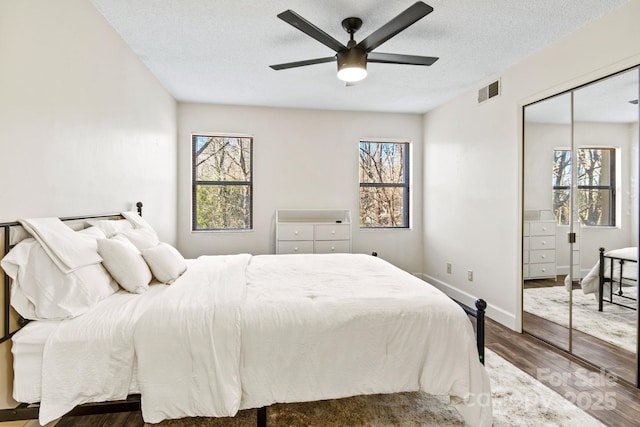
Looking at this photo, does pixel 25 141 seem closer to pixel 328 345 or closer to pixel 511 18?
pixel 328 345

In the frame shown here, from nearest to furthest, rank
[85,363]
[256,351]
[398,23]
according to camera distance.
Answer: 1. [85,363]
2. [256,351]
3. [398,23]

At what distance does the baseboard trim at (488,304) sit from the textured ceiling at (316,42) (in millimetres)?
2472

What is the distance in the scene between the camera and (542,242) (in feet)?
9.57

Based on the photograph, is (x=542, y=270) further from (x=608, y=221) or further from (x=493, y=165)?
(x=493, y=165)

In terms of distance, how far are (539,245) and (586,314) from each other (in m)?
0.66

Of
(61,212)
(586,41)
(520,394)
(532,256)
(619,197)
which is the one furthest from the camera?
(532,256)

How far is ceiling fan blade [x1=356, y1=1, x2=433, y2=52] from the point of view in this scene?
5.61 ft

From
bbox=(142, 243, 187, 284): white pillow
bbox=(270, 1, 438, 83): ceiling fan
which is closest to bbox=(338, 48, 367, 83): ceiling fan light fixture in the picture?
bbox=(270, 1, 438, 83): ceiling fan

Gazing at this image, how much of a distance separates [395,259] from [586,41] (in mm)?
3302

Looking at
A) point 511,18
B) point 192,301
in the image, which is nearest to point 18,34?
point 192,301

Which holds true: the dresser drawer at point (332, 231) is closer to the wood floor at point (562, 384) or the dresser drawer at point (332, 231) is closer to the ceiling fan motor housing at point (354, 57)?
the wood floor at point (562, 384)

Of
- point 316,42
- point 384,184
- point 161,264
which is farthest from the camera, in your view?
point 384,184

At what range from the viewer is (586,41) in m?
2.46

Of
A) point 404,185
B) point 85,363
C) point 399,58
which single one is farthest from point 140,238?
point 404,185
